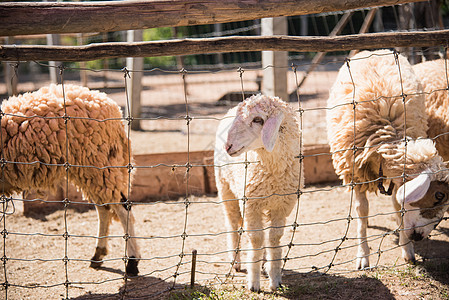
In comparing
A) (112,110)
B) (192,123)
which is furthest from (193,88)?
(112,110)

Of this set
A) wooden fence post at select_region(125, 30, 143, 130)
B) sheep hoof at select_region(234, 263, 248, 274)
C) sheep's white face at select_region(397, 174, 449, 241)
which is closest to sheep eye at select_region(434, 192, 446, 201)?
sheep's white face at select_region(397, 174, 449, 241)

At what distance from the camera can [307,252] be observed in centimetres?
446

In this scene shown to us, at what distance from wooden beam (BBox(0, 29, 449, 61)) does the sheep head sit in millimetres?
413

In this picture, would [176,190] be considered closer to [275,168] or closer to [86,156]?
[86,156]

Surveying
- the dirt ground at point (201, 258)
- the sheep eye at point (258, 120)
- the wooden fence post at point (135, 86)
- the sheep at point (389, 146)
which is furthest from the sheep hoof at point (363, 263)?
the wooden fence post at point (135, 86)

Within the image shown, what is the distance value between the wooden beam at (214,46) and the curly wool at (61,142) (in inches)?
28.0

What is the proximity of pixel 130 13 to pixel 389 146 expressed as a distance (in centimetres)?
238

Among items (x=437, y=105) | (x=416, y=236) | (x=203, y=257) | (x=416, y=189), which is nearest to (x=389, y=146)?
(x=416, y=189)

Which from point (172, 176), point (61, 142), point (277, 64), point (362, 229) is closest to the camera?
point (61, 142)

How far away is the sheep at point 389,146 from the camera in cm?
380

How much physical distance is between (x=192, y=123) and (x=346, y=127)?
5.24m

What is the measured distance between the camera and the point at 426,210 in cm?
384

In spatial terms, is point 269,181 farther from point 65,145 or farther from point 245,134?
point 65,145

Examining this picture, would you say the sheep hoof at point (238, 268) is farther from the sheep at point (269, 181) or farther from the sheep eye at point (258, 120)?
the sheep eye at point (258, 120)
